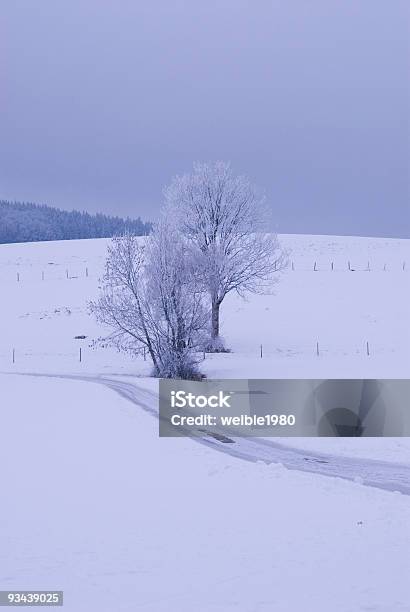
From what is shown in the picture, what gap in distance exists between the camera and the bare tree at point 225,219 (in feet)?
136

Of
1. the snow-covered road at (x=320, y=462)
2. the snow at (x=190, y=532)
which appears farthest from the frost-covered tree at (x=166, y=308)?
the snow at (x=190, y=532)

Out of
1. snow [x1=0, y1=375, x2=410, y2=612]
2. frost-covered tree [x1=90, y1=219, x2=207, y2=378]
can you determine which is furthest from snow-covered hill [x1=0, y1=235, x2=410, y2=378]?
snow [x1=0, y1=375, x2=410, y2=612]

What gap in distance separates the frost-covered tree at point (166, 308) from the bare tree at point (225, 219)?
26.0 ft

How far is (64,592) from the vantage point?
7.42m

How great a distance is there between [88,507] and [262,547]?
3.32 m

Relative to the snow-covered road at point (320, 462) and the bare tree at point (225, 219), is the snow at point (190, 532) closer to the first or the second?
the snow-covered road at point (320, 462)

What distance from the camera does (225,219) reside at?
42219mm

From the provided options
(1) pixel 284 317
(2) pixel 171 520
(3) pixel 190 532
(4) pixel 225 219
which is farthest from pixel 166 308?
(3) pixel 190 532

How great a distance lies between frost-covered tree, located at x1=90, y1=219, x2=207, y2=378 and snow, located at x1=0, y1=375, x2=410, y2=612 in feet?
53.5

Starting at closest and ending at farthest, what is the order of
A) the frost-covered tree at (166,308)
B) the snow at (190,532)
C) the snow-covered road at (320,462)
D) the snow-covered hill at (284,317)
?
the snow at (190,532) → the snow-covered road at (320,462) → the frost-covered tree at (166,308) → the snow-covered hill at (284,317)

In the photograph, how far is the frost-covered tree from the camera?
32156 millimetres

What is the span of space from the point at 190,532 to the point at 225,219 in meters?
33.6

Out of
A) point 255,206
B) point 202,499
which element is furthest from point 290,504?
point 255,206

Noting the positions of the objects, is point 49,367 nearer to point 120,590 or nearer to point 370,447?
point 370,447
